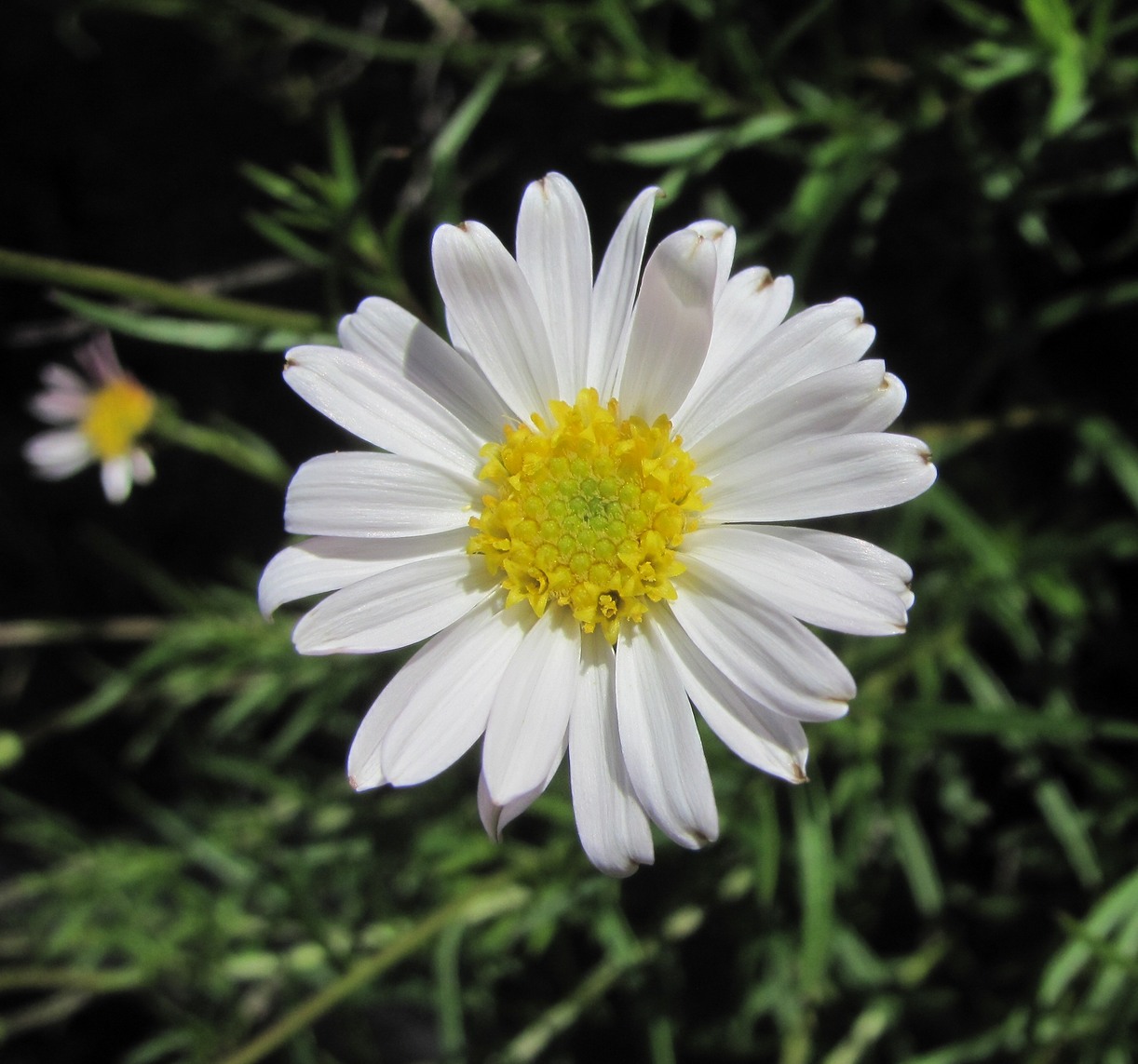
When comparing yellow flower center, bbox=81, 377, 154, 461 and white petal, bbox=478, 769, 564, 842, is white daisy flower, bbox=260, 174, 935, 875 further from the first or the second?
yellow flower center, bbox=81, 377, 154, 461

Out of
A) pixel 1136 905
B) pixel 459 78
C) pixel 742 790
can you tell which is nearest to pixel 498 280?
pixel 742 790

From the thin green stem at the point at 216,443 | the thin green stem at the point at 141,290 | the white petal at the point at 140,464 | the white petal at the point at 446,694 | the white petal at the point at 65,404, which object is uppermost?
the white petal at the point at 65,404

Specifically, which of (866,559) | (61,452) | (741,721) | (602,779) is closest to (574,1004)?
(602,779)

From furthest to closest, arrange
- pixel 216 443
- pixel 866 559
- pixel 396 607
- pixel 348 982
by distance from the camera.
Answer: pixel 216 443
pixel 348 982
pixel 396 607
pixel 866 559

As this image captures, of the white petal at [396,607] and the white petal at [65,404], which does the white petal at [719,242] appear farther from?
the white petal at [65,404]

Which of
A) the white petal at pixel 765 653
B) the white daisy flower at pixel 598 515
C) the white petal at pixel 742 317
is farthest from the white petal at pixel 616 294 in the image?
the white petal at pixel 765 653

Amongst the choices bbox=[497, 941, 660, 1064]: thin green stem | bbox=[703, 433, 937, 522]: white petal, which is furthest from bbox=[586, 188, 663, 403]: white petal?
bbox=[497, 941, 660, 1064]: thin green stem

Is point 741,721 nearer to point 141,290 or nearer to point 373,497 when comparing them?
point 373,497
